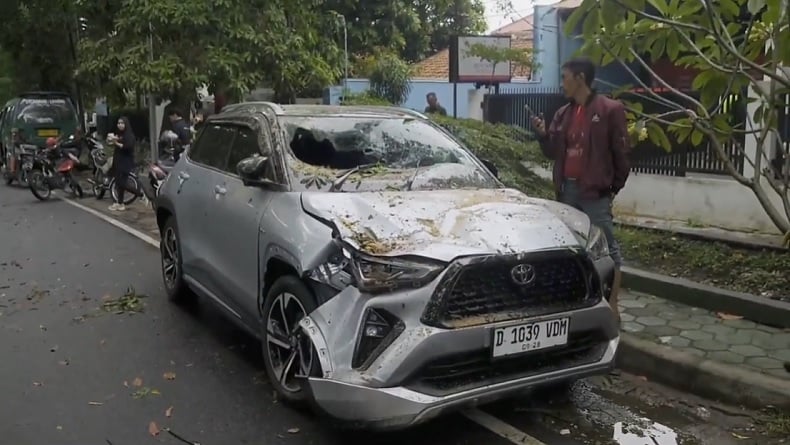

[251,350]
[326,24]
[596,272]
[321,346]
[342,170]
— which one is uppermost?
[326,24]

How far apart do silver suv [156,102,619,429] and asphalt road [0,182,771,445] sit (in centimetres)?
32

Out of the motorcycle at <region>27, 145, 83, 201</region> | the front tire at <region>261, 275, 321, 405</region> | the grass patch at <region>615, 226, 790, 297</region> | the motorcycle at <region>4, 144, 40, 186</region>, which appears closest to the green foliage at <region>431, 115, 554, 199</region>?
the grass patch at <region>615, 226, 790, 297</region>

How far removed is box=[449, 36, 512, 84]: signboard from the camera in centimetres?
1523

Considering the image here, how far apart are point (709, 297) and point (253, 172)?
3.55 metres

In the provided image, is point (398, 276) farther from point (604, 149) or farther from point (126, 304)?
point (126, 304)

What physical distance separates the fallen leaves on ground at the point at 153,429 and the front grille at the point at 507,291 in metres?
1.66

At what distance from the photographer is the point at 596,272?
151 inches

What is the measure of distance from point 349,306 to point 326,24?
13.7m

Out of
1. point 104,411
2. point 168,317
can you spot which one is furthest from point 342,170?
point 168,317

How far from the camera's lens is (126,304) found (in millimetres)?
6477

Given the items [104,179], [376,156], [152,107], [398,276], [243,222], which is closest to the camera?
[398,276]

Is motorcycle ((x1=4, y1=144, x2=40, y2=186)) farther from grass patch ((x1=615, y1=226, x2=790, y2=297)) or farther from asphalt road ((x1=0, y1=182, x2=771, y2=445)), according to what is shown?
grass patch ((x1=615, y1=226, x2=790, y2=297))

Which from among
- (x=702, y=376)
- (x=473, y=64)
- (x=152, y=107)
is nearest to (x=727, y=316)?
(x=702, y=376)

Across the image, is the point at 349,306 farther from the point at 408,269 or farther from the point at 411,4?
the point at 411,4
